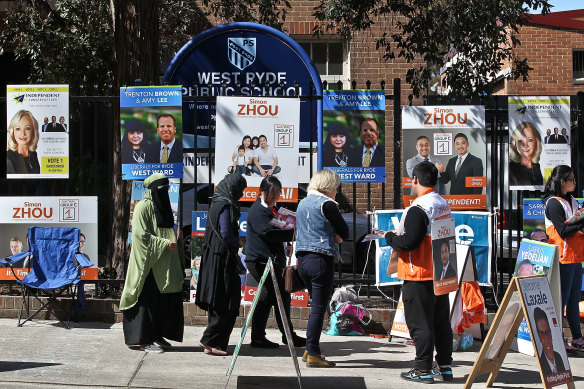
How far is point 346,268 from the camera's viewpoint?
12836 millimetres

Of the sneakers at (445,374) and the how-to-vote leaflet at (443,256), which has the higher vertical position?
the how-to-vote leaflet at (443,256)

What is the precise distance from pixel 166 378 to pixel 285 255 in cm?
184

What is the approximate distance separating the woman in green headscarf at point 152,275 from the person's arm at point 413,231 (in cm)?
220

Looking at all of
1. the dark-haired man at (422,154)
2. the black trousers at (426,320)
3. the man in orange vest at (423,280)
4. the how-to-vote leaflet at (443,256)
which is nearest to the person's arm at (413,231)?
the man in orange vest at (423,280)

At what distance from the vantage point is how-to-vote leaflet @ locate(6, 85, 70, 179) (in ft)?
29.6

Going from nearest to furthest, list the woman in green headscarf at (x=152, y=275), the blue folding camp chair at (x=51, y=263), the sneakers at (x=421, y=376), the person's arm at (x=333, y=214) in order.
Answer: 1. the sneakers at (x=421, y=376)
2. the person's arm at (x=333, y=214)
3. the woman in green headscarf at (x=152, y=275)
4. the blue folding camp chair at (x=51, y=263)

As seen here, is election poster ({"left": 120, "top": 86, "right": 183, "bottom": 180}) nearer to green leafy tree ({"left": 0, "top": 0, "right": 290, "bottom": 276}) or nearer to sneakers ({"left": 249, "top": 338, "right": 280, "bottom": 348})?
green leafy tree ({"left": 0, "top": 0, "right": 290, "bottom": 276})

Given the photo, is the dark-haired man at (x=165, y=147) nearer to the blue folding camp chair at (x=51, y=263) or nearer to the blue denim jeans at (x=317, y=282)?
the blue folding camp chair at (x=51, y=263)

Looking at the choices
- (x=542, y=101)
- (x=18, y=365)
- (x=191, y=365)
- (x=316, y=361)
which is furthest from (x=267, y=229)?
(x=542, y=101)

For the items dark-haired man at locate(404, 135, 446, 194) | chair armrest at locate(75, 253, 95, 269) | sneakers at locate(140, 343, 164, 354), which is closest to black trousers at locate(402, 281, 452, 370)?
sneakers at locate(140, 343, 164, 354)

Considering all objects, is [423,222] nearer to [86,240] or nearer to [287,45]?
[86,240]

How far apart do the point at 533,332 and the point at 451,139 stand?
3292 millimetres

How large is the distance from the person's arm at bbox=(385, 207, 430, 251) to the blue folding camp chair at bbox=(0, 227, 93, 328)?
3.67 metres

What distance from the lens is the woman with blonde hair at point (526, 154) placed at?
9133 mm
